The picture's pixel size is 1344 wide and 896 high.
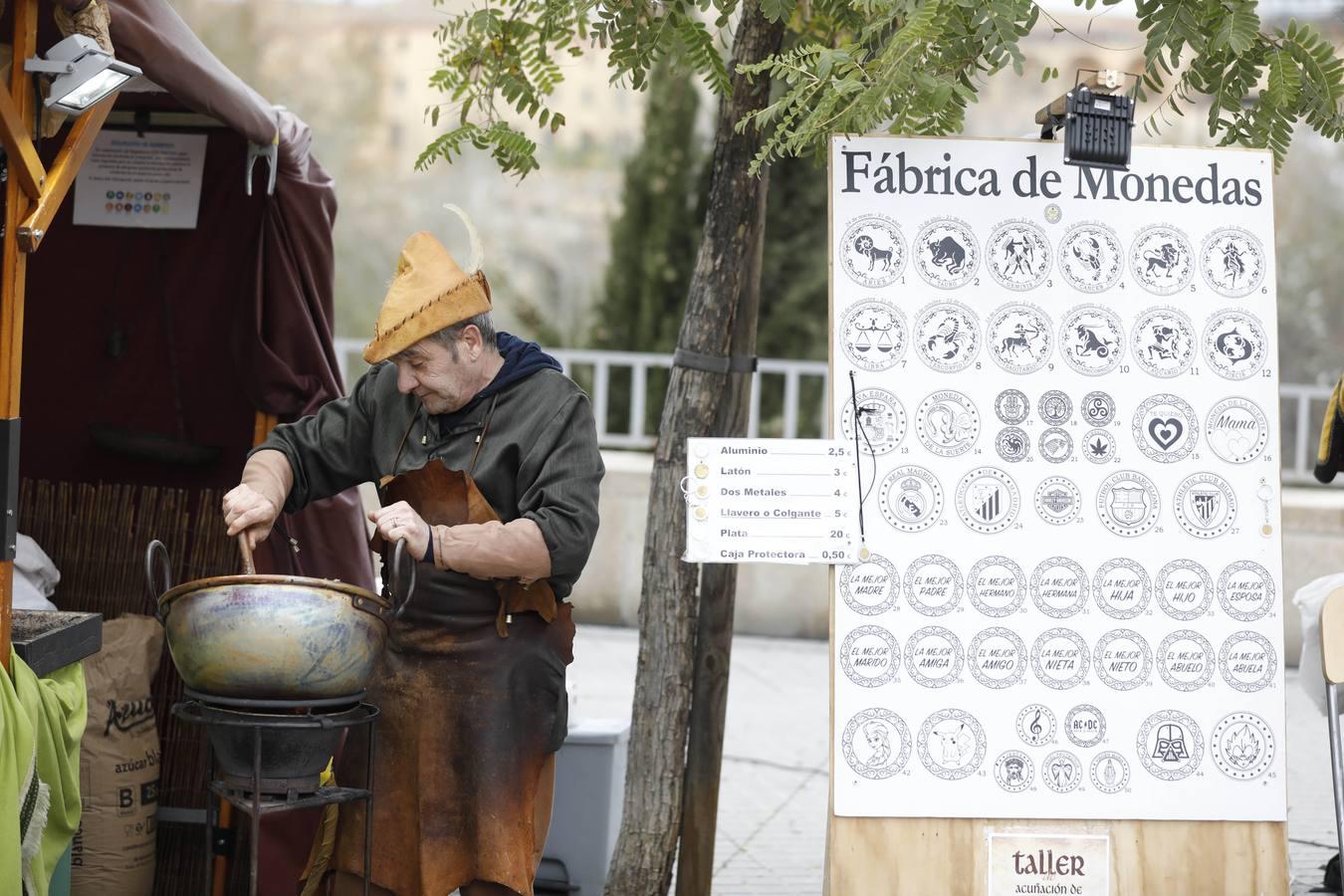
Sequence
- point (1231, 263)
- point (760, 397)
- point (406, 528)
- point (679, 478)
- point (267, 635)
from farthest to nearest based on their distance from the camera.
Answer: point (760, 397) < point (679, 478) < point (1231, 263) < point (406, 528) < point (267, 635)

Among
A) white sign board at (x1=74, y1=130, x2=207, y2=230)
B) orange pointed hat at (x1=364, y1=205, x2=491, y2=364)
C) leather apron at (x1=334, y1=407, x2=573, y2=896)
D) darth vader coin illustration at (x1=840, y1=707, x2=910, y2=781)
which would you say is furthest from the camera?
white sign board at (x1=74, y1=130, x2=207, y2=230)

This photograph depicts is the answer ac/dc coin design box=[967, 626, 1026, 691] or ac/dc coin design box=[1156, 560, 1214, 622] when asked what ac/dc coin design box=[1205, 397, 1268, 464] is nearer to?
ac/dc coin design box=[1156, 560, 1214, 622]

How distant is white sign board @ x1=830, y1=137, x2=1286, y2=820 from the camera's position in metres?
3.29

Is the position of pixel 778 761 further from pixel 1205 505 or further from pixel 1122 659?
pixel 1205 505

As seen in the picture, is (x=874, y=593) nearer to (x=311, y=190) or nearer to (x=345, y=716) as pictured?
(x=345, y=716)

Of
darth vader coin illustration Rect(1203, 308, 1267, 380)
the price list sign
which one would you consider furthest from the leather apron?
darth vader coin illustration Rect(1203, 308, 1267, 380)

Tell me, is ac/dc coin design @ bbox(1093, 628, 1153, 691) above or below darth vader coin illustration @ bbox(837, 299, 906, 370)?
below

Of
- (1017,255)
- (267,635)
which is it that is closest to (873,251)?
(1017,255)

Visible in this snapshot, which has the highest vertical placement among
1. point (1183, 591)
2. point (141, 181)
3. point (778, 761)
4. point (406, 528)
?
point (141, 181)

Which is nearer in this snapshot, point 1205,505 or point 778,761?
point 1205,505

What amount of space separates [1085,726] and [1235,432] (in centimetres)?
75

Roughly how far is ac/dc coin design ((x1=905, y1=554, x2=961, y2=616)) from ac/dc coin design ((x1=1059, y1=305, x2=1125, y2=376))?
0.54 m

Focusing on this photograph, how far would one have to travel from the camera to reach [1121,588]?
10.9 feet

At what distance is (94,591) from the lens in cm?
425
